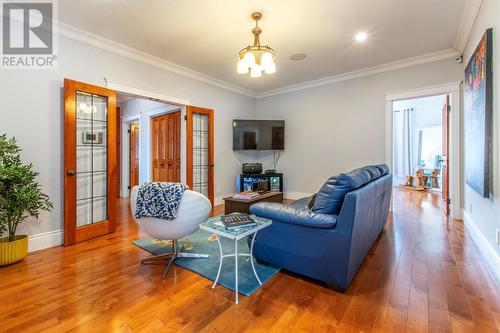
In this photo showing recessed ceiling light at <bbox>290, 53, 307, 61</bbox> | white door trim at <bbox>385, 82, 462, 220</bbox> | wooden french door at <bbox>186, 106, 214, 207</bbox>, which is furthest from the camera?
wooden french door at <bbox>186, 106, 214, 207</bbox>

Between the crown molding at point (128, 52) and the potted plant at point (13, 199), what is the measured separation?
1.55 meters

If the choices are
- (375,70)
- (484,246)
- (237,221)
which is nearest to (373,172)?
(484,246)

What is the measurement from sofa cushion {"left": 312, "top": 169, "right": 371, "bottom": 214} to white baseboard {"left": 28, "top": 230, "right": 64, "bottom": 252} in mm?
3101

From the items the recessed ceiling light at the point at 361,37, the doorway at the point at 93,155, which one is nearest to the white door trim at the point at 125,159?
the doorway at the point at 93,155

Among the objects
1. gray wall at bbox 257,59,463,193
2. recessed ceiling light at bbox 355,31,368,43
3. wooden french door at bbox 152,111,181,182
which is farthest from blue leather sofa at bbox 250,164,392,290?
wooden french door at bbox 152,111,181,182

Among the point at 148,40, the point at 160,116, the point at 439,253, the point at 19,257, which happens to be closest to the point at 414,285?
the point at 439,253

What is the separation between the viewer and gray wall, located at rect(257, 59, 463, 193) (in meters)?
4.14

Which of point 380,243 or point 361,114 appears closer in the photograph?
point 380,243

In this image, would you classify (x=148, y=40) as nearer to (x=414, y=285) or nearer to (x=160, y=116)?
(x=160, y=116)

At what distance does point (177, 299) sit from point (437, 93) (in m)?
4.74

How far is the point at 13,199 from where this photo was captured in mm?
2346

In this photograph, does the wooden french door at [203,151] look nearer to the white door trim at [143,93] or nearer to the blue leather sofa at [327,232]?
the white door trim at [143,93]

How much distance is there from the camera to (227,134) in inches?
215

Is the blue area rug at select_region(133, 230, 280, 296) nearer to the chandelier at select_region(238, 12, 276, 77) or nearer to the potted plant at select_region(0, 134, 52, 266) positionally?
the potted plant at select_region(0, 134, 52, 266)
